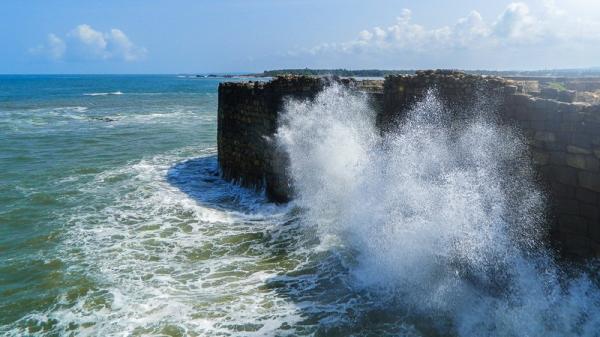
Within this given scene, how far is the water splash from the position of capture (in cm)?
569

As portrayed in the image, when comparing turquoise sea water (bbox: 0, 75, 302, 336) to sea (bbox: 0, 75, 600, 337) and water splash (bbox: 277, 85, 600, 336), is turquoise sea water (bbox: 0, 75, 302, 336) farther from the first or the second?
water splash (bbox: 277, 85, 600, 336)

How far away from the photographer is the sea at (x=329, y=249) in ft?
19.4

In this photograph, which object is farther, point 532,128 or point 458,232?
point 458,232

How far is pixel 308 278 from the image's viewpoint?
23.8 ft

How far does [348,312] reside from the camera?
612 centimetres

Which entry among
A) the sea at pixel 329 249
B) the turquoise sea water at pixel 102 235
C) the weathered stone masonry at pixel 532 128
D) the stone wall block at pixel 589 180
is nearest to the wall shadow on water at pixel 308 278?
the sea at pixel 329 249

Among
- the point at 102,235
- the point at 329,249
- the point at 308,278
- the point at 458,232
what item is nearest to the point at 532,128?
the point at 458,232

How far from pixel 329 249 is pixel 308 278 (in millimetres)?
1090

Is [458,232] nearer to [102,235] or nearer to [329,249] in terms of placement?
[329,249]

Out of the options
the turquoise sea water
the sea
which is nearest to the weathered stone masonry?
the sea

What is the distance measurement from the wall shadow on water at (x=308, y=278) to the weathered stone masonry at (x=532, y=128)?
123 cm

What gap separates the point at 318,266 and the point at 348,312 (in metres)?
1.60

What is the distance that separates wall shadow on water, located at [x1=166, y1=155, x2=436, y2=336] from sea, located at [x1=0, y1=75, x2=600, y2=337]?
0.03 metres

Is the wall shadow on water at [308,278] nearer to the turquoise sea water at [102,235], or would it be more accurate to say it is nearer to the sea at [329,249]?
the sea at [329,249]
